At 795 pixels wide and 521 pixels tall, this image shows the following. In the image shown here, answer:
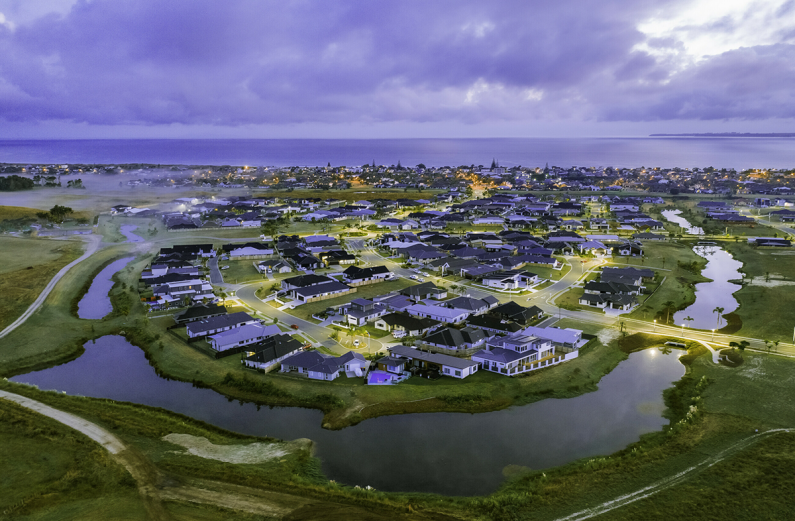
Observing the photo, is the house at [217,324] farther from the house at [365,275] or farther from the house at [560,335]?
the house at [560,335]

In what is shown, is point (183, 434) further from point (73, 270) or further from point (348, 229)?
point (348, 229)

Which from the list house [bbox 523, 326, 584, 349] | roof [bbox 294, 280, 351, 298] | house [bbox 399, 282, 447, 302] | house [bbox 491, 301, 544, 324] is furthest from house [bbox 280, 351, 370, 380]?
house [bbox 399, 282, 447, 302]

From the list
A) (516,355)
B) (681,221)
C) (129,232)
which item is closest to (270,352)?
(516,355)

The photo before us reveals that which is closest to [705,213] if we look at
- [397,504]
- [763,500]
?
[763,500]

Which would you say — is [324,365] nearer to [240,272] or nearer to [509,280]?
[509,280]

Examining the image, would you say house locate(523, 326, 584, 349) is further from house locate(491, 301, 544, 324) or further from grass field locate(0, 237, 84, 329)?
grass field locate(0, 237, 84, 329)

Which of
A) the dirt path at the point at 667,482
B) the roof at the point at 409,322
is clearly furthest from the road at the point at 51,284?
the dirt path at the point at 667,482
